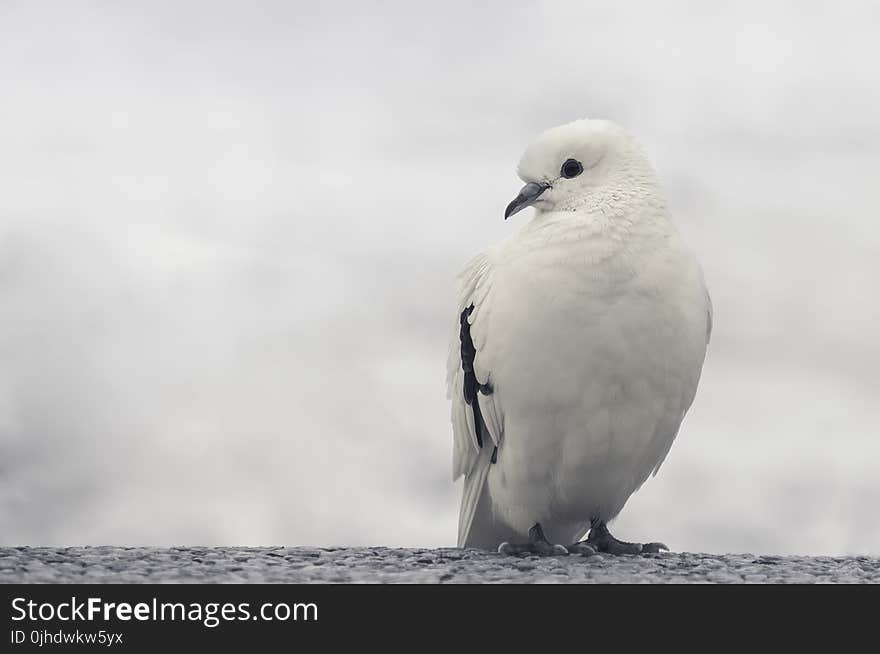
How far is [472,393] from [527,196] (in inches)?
69.9

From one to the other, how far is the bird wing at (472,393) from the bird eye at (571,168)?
1034 mm

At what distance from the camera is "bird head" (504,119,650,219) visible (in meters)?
10.7

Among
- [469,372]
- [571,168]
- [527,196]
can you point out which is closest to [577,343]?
[469,372]

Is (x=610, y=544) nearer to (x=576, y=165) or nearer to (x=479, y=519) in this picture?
(x=479, y=519)

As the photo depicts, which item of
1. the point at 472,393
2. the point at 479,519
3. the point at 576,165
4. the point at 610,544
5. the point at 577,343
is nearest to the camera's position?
the point at 577,343

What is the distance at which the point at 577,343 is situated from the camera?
10.1m

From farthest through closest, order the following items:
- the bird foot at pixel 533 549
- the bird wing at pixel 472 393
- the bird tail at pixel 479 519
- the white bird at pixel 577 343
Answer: the bird tail at pixel 479 519 < the bird wing at pixel 472 393 < the bird foot at pixel 533 549 < the white bird at pixel 577 343

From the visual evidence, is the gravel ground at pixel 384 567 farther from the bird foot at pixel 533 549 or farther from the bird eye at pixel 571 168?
the bird eye at pixel 571 168

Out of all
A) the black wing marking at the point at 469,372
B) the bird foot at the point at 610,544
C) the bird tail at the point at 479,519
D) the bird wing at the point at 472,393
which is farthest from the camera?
the bird tail at the point at 479,519

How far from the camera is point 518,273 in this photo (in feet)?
34.0

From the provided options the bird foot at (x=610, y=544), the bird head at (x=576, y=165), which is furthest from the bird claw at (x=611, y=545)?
the bird head at (x=576, y=165)

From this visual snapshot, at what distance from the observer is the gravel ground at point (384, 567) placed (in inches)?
352

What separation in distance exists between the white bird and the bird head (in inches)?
0.4
